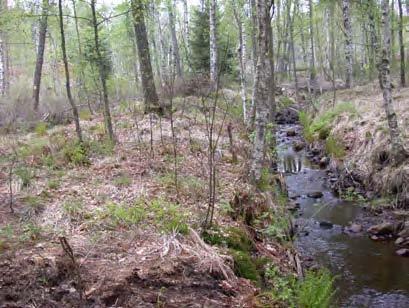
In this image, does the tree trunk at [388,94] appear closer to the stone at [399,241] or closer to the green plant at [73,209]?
the stone at [399,241]

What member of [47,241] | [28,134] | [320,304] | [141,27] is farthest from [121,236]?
[141,27]

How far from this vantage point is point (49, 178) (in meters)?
6.82

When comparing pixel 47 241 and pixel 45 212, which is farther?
pixel 45 212

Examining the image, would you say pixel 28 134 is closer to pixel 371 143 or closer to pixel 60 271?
pixel 60 271

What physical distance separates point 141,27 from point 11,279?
8.65 m

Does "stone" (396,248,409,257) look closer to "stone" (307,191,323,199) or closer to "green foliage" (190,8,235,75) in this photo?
"stone" (307,191,323,199)

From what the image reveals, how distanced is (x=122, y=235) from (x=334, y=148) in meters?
8.00

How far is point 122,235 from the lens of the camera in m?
4.84

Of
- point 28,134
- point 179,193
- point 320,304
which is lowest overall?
point 320,304

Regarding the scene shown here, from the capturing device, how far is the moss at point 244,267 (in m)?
4.62

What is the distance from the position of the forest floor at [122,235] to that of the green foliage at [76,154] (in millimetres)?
19

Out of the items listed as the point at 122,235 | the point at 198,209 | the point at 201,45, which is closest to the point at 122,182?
the point at 198,209

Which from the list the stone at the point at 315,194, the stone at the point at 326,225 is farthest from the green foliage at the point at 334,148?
the stone at the point at 326,225

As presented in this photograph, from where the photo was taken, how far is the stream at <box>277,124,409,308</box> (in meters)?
5.80
